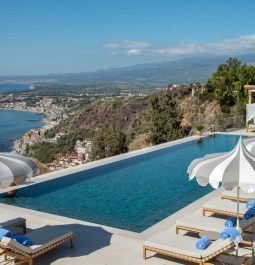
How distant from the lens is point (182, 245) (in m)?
5.80

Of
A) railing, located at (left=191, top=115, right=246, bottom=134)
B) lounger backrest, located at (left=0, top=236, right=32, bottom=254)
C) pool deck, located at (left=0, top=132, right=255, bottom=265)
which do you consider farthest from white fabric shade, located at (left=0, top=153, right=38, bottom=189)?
railing, located at (left=191, top=115, right=246, bottom=134)

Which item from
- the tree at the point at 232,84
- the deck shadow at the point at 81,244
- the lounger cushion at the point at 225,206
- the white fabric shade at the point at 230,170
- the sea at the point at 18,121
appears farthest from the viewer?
the sea at the point at 18,121

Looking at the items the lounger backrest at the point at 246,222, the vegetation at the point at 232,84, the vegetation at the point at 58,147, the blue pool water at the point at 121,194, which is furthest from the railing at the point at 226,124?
the vegetation at the point at 58,147

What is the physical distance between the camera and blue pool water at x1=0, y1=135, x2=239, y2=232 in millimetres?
9008

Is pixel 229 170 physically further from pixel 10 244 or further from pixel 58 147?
pixel 58 147

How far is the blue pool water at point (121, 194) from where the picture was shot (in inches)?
355

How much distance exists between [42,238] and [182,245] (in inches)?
80.7

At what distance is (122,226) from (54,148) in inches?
1418

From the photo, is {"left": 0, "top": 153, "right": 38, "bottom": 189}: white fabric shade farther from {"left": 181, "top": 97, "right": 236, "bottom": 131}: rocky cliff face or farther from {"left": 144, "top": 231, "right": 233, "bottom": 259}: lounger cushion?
{"left": 181, "top": 97, "right": 236, "bottom": 131}: rocky cliff face

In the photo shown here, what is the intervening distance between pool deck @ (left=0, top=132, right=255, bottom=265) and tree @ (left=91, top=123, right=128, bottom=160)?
984cm

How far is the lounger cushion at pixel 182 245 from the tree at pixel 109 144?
489 inches

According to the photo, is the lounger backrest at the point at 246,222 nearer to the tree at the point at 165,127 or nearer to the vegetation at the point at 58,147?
the tree at the point at 165,127

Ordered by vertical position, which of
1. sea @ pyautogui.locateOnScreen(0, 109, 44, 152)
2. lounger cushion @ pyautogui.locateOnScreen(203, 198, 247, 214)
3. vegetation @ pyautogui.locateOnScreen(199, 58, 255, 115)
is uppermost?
vegetation @ pyautogui.locateOnScreen(199, 58, 255, 115)

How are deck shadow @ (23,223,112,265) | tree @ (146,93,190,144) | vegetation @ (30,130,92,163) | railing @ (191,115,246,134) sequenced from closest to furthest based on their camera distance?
1. deck shadow @ (23,223,112,265)
2. tree @ (146,93,190,144)
3. railing @ (191,115,246,134)
4. vegetation @ (30,130,92,163)
